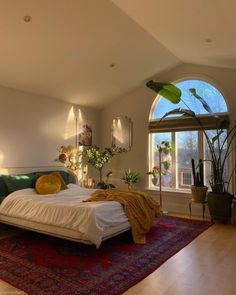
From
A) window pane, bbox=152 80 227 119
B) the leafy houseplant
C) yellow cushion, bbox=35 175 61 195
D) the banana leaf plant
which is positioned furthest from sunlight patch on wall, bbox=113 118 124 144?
yellow cushion, bbox=35 175 61 195

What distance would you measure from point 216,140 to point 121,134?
235 cm

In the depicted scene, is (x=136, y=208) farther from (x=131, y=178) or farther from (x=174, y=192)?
(x=131, y=178)

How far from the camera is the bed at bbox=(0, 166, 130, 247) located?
3.21 metres

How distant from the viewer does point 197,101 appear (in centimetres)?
569

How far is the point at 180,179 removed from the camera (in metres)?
5.88

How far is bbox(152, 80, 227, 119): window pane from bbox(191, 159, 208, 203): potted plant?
3.96ft

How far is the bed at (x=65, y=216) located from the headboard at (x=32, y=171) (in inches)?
2.9

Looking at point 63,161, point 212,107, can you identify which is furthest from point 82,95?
point 212,107

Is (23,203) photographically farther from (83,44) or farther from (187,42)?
(187,42)

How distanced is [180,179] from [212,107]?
1.72 meters

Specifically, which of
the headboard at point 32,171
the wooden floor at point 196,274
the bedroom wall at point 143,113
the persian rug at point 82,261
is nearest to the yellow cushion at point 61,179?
the headboard at point 32,171

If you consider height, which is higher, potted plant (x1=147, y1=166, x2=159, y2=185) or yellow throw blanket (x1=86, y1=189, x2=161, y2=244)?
potted plant (x1=147, y1=166, x2=159, y2=185)

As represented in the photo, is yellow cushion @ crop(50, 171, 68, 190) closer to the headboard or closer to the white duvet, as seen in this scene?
the headboard

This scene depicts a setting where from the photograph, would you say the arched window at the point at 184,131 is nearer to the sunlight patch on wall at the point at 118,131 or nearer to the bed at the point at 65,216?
the sunlight patch on wall at the point at 118,131
